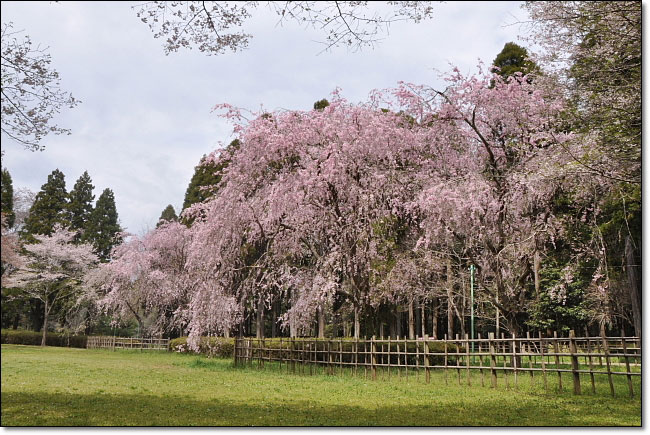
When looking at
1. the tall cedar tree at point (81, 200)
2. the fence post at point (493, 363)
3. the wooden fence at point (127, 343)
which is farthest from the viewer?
the wooden fence at point (127, 343)

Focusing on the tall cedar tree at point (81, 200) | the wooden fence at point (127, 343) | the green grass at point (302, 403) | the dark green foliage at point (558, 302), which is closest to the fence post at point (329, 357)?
the green grass at point (302, 403)

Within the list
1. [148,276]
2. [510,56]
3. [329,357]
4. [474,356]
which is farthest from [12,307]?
[510,56]

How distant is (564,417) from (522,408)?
0.57 m

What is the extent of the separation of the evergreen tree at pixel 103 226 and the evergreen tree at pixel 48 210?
6.20ft

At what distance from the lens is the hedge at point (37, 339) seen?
23.8 meters

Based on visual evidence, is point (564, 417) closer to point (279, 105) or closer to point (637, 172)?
point (637, 172)

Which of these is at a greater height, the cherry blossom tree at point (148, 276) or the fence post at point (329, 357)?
the cherry blossom tree at point (148, 276)

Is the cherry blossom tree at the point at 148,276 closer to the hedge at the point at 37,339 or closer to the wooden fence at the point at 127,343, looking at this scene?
the wooden fence at the point at 127,343

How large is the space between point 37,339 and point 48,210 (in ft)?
28.6

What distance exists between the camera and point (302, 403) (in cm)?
575

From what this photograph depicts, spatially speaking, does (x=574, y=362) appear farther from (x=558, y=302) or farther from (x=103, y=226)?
(x=103, y=226)

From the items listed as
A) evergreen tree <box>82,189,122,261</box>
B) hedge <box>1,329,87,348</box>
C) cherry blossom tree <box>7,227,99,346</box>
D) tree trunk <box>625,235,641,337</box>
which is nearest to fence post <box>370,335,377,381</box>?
tree trunk <box>625,235,641,337</box>

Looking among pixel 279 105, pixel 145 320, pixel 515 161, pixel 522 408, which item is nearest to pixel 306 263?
pixel 279 105

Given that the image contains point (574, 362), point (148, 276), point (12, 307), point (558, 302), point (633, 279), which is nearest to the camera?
point (574, 362)
